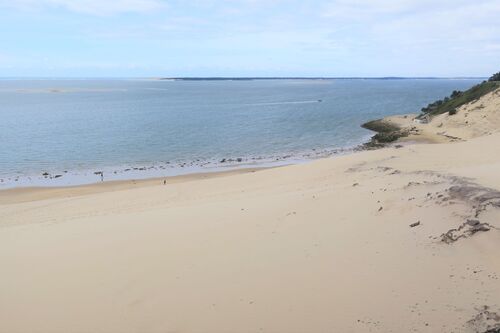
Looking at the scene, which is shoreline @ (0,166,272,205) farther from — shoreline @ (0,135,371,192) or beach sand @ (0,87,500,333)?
beach sand @ (0,87,500,333)

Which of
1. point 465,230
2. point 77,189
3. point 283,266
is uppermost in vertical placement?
point 465,230

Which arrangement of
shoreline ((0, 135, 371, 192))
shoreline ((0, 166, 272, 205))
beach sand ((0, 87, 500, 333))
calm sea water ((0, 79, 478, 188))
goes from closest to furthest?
beach sand ((0, 87, 500, 333)) < shoreline ((0, 166, 272, 205)) < shoreline ((0, 135, 371, 192)) < calm sea water ((0, 79, 478, 188))

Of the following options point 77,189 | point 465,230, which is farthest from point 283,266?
point 77,189

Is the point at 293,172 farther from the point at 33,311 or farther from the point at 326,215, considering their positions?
the point at 33,311

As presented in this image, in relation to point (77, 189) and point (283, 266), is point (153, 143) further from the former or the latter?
point (283, 266)

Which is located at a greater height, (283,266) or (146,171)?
(283,266)

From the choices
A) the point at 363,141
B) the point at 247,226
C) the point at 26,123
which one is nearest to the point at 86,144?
the point at 26,123

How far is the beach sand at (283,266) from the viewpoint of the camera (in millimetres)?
5270

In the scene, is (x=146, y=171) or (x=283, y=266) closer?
(x=283, y=266)

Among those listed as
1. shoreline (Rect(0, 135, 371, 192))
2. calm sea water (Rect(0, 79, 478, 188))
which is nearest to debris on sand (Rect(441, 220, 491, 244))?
shoreline (Rect(0, 135, 371, 192))

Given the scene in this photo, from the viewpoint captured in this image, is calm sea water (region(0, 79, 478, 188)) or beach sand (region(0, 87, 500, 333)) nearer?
beach sand (region(0, 87, 500, 333))

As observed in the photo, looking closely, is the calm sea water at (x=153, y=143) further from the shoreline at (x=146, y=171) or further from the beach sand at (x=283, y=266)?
the beach sand at (x=283, y=266)

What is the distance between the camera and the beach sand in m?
5.27

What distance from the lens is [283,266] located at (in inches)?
258
